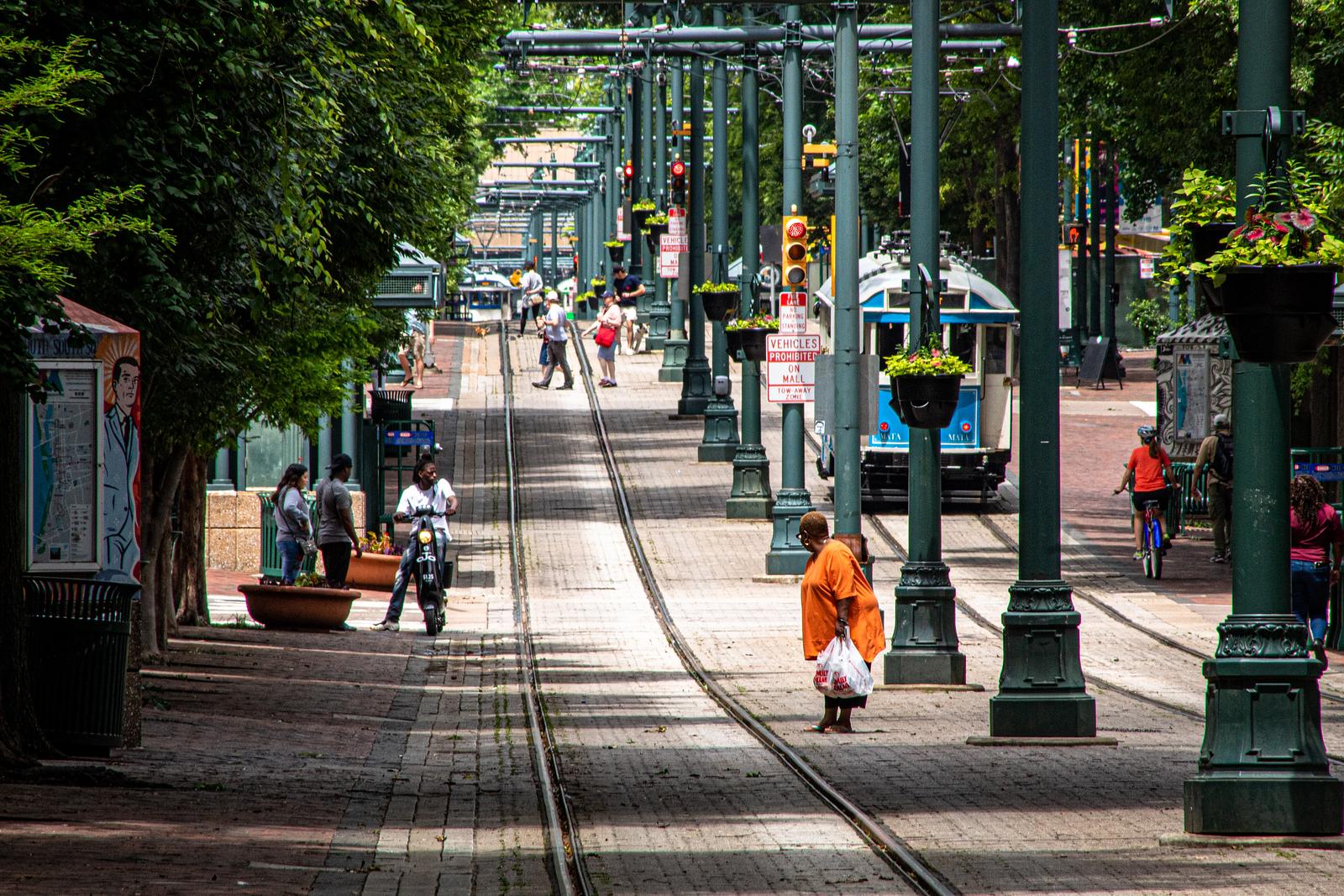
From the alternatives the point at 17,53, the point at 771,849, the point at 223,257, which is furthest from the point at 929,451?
the point at 17,53

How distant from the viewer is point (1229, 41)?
23.5m

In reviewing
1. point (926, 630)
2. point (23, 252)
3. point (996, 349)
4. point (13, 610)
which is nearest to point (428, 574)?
point (926, 630)

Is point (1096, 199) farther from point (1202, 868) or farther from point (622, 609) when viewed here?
point (1202, 868)

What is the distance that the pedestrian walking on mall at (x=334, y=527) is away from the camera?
2220 centimetres

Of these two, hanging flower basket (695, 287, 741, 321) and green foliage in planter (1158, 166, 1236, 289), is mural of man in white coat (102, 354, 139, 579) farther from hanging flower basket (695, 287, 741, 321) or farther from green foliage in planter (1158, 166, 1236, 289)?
hanging flower basket (695, 287, 741, 321)

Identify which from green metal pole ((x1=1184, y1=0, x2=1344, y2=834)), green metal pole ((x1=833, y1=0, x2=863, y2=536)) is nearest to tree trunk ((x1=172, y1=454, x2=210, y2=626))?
green metal pole ((x1=833, y1=0, x2=863, y2=536))

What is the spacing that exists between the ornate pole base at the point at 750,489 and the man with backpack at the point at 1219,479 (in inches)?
264

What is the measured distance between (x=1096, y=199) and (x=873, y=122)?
687cm

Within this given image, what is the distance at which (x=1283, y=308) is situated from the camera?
8820 millimetres

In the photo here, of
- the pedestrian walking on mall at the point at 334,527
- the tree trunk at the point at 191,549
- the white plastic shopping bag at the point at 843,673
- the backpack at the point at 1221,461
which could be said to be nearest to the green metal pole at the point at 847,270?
the white plastic shopping bag at the point at 843,673

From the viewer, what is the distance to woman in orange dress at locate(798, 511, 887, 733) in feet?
45.9

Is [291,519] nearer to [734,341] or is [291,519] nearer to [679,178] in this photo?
[734,341]

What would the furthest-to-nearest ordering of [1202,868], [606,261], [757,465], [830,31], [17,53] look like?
[606,261] < [757,465] < [830,31] < [17,53] < [1202,868]

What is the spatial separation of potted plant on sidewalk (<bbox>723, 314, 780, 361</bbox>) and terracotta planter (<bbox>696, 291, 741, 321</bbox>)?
5.68 metres
